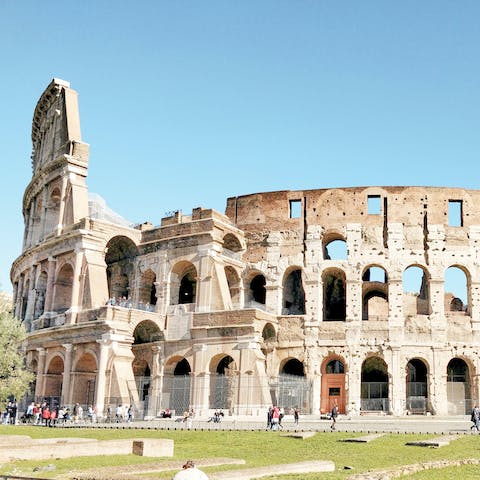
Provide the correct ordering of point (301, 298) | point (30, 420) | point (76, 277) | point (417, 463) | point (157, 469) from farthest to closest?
1. point (301, 298)
2. point (76, 277)
3. point (30, 420)
4. point (417, 463)
5. point (157, 469)

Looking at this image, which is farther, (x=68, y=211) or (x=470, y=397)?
(x=68, y=211)

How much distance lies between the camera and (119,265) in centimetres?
3912

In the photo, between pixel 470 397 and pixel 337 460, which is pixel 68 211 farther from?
pixel 337 460

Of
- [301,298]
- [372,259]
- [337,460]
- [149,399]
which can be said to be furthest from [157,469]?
[301,298]

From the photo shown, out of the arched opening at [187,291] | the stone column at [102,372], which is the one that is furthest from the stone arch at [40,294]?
the stone column at [102,372]

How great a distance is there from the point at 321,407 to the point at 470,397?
22.1 ft

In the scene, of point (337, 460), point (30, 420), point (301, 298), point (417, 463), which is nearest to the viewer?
point (417, 463)

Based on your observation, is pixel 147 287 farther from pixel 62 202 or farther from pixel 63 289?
pixel 62 202

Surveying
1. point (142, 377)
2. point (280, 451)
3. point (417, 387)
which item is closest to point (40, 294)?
point (142, 377)

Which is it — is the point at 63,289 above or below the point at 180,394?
above

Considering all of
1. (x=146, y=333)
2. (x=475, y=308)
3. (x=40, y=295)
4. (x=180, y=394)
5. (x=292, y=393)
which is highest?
(x=40, y=295)

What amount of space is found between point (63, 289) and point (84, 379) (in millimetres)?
5699

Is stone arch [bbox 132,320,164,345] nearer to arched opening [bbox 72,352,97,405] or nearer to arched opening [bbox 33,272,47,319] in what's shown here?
arched opening [bbox 72,352,97,405]

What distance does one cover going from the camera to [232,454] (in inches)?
689
